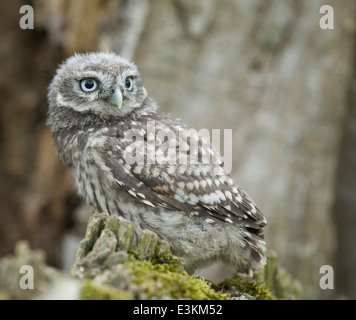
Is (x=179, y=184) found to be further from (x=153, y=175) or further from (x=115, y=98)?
(x=115, y=98)

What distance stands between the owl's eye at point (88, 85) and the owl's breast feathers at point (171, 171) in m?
0.40

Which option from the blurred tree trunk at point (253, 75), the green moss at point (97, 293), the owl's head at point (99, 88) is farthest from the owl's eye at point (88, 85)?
the blurred tree trunk at point (253, 75)

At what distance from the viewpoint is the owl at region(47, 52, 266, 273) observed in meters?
4.38

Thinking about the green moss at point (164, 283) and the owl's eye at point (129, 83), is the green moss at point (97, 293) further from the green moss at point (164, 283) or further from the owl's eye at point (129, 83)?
the owl's eye at point (129, 83)

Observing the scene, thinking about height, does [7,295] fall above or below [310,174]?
below

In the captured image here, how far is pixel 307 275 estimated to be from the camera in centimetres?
857

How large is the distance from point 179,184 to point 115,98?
96 centimetres

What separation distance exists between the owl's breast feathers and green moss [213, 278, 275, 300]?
0.47 metres

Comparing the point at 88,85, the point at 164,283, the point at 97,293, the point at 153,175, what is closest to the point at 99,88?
the point at 88,85

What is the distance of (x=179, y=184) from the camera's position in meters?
4.48

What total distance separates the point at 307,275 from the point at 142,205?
4996mm

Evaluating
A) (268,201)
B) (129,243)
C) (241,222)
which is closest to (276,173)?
(268,201)

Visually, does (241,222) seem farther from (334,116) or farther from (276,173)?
(334,116)

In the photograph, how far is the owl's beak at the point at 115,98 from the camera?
471 cm
